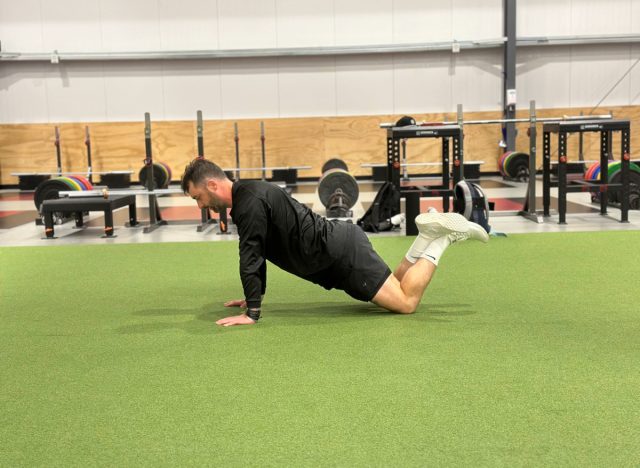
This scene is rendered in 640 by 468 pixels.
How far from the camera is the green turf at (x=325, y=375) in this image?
215cm

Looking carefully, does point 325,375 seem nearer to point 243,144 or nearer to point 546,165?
point 546,165

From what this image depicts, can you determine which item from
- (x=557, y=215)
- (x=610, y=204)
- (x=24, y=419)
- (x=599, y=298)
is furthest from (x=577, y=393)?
(x=610, y=204)

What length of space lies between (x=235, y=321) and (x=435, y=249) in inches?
42.9

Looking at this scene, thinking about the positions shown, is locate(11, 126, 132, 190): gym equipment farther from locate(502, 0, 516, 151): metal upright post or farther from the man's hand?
the man's hand

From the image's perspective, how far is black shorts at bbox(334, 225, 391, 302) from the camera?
11.5ft

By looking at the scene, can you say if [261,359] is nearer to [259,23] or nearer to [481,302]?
[481,302]

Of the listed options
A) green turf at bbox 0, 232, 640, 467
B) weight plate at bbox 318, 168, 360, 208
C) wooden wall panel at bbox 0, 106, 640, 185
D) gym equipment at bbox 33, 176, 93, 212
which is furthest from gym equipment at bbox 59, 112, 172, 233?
wooden wall panel at bbox 0, 106, 640, 185

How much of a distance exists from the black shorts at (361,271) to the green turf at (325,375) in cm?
18

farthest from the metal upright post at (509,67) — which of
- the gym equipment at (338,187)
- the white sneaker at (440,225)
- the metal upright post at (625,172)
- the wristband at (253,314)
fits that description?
the wristband at (253,314)

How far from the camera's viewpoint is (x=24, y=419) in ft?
7.98

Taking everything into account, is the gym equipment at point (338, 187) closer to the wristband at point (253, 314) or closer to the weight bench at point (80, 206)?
the weight bench at point (80, 206)

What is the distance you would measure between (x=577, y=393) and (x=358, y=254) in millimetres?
1327

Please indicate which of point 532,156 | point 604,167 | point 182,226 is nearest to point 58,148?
point 182,226

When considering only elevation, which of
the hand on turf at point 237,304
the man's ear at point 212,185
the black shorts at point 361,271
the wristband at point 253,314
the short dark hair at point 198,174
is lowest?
the hand on turf at point 237,304
